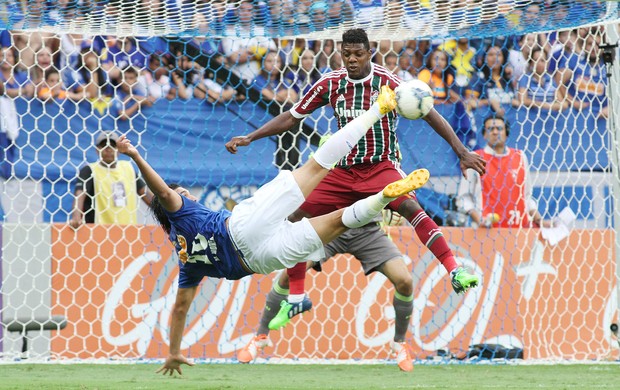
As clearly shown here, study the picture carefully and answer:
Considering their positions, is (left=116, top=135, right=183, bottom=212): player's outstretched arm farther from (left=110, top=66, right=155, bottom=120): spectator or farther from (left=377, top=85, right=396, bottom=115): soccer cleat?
(left=110, top=66, right=155, bottom=120): spectator

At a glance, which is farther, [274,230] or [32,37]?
[32,37]

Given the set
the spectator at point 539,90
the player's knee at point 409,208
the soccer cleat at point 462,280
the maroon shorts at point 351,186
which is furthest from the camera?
the spectator at point 539,90

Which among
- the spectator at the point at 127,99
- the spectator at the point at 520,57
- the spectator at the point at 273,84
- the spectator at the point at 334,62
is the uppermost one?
the spectator at the point at 520,57

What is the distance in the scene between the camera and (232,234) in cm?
657

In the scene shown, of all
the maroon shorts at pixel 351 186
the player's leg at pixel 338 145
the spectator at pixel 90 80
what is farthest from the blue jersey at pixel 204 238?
the spectator at pixel 90 80

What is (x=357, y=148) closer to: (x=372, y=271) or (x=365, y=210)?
(x=372, y=271)

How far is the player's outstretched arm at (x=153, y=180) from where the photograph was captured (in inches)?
239

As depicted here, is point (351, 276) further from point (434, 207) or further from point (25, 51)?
point (25, 51)

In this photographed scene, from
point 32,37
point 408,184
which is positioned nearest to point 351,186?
point 408,184

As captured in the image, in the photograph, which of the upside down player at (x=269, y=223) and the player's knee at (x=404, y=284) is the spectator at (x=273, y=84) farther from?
the upside down player at (x=269, y=223)

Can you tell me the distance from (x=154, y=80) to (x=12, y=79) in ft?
4.23

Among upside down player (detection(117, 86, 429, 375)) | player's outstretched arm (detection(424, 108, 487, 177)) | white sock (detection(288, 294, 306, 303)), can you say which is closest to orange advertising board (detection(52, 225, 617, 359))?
white sock (detection(288, 294, 306, 303))

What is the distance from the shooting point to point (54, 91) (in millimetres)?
9727

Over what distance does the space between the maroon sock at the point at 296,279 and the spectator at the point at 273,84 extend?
2.33 meters
